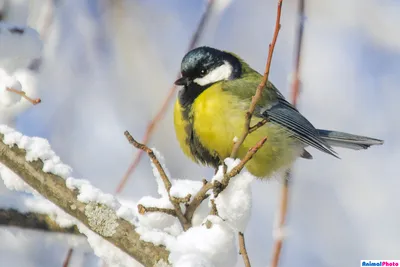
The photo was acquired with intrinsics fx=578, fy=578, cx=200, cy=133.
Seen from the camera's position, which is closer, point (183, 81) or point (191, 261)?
point (191, 261)

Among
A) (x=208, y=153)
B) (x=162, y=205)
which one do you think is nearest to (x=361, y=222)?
(x=208, y=153)

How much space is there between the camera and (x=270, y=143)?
2316 millimetres

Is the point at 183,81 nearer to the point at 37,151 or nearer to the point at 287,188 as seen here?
the point at 287,188

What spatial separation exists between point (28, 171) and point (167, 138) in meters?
2.07

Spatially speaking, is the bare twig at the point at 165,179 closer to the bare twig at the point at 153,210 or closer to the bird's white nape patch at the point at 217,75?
the bare twig at the point at 153,210

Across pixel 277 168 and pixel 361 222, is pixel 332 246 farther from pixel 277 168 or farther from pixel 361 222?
pixel 277 168

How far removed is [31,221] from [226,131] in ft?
3.79

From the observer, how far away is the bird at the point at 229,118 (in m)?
2.16

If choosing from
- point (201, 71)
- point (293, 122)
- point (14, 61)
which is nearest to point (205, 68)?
point (201, 71)

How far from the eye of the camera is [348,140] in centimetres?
267

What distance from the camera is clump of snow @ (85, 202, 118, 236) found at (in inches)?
40.7

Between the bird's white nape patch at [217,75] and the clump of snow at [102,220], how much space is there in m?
1.37

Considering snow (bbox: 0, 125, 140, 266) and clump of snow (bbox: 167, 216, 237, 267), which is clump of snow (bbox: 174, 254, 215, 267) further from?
snow (bbox: 0, 125, 140, 266)

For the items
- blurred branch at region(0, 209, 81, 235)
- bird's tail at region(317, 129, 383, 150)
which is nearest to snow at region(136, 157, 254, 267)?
blurred branch at region(0, 209, 81, 235)
